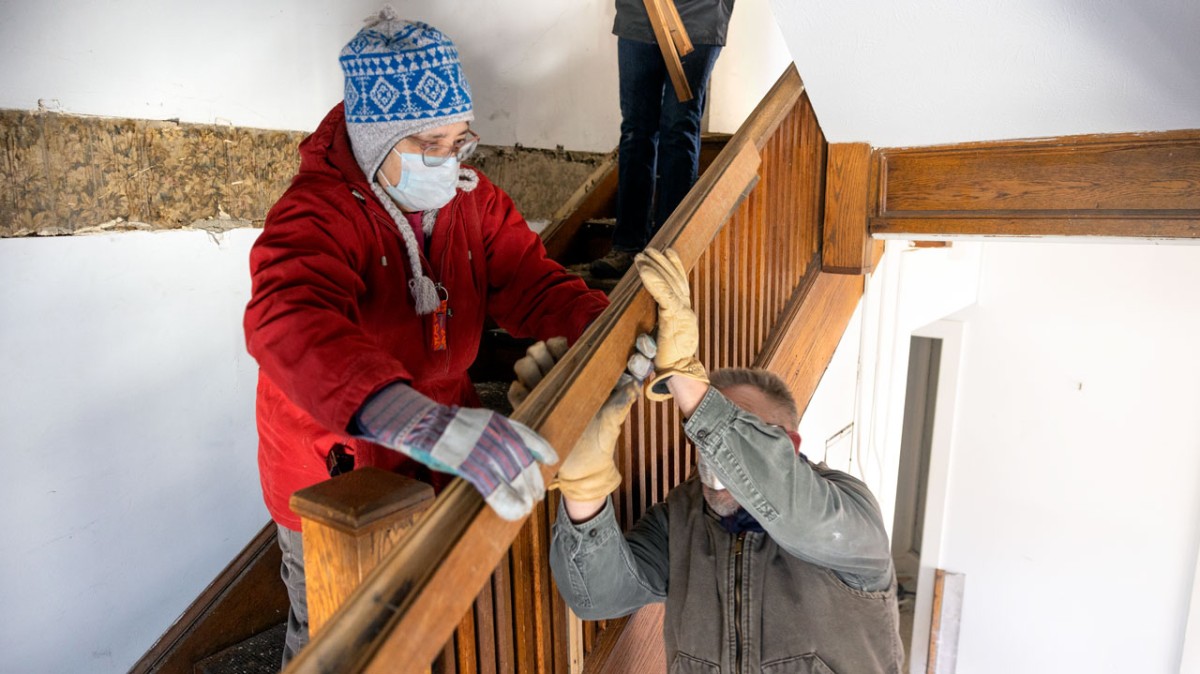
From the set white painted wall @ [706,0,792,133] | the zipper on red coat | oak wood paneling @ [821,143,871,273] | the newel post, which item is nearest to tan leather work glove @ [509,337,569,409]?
the newel post

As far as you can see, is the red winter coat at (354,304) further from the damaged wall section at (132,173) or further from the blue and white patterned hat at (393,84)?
the damaged wall section at (132,173)

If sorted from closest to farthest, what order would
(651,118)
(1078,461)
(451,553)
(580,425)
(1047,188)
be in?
(451,553), (580,425), (1047,188), (651,118), (1078,461)

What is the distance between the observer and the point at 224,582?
223 centimetres

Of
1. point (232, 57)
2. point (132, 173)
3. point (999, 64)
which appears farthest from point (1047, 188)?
point (132, 173)

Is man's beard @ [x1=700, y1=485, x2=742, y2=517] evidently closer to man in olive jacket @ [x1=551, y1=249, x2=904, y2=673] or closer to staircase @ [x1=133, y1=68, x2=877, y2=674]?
man in olive jacket @ [x1=551, y1=249, x2=904, y2=673]

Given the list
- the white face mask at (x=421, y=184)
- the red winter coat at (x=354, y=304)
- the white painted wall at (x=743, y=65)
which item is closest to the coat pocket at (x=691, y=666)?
the red winter coat at (x=354, y=304)

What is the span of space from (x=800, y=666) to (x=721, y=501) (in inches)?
12.9

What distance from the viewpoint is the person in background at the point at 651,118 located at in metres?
2.56

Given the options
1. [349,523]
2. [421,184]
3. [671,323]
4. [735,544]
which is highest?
[421,184]

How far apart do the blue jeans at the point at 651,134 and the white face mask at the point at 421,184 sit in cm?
132

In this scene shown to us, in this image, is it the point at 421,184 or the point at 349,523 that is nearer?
the point at 349,523

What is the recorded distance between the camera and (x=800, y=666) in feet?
4.69

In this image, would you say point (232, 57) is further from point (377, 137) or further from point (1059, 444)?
point (1059, 444)

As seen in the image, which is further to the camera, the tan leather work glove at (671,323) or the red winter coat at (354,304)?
the tan leather work glove at (671,323)
